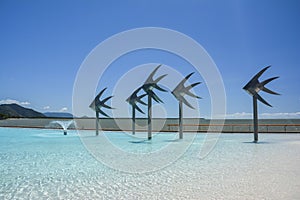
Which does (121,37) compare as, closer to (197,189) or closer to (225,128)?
(197,189)

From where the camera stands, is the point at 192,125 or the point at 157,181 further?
the point at 192,125

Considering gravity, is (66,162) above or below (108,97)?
below

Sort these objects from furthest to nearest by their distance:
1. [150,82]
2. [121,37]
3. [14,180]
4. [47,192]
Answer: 1. [150,82]
2. [121,37]
3. [14,180]
4. [47,192]

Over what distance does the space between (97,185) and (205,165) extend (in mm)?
2919

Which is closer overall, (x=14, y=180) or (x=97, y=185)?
(x=97, y=185)

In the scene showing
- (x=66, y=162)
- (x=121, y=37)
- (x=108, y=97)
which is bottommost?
(x=66, y=162)

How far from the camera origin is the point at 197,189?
14.0 ft

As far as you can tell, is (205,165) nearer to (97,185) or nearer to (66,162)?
(97,185)

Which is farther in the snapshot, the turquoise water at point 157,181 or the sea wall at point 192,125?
the sea wall at point 192,125

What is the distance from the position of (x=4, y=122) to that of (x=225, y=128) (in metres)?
22.0

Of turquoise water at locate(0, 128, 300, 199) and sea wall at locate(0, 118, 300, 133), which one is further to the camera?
sea wall at locate(0, 118, 300, 133)

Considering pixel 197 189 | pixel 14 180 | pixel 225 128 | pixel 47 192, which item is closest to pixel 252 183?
pixel 197 189

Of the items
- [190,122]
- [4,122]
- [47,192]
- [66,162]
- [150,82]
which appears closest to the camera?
[47,192]

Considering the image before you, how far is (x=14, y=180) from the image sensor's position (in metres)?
5.03
